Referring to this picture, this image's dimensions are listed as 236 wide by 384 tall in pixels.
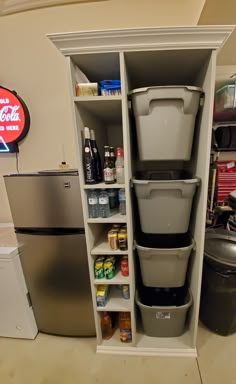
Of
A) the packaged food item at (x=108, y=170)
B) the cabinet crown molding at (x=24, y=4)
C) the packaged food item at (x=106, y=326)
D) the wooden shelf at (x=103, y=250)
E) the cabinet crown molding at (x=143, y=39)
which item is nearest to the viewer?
the cabinet crown molding at (x=143, y=39)

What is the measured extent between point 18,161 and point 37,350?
1.64 metres

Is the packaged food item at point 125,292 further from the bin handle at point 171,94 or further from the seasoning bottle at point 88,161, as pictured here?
the bin handle at point 171,94

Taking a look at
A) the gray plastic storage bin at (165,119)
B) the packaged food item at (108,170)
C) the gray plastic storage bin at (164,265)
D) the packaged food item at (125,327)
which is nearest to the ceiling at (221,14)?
the gray plastic storage bin at (165,119)

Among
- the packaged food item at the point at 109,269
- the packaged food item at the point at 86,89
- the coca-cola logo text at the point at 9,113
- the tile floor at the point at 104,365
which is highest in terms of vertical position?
the coca-cola logo text at the point at 9,113

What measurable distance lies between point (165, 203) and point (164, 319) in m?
0.89

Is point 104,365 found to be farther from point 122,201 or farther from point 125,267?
point 122,201

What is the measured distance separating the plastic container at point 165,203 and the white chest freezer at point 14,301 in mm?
982

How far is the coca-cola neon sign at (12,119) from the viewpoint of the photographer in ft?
5.70

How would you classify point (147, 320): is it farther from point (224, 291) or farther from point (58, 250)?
point (58, 250)

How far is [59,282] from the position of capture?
1.39 meters

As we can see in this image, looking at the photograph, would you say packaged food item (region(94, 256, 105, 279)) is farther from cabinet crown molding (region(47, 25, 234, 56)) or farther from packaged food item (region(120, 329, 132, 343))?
cabinet crown molding (region(47, 25, 234, 56))

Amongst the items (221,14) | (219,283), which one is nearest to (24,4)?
(221,14)

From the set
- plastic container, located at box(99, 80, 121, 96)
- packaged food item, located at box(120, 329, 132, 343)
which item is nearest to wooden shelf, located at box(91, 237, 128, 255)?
packaged food item, located at box(120, 329, 132, 343)

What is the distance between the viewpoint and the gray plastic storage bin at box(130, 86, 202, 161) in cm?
96
